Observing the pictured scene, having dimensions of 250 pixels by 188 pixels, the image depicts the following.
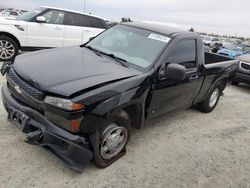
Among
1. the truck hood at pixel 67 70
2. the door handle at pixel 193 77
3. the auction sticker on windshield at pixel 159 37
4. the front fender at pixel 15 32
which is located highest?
the auction sticker on windshield at pixel 159 37

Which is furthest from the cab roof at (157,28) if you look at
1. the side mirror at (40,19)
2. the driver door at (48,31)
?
the driver door at (48,31)

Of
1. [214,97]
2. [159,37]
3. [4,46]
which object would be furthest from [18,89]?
[4,46]

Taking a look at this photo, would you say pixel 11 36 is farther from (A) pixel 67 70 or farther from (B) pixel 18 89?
(A) pixel 67 70

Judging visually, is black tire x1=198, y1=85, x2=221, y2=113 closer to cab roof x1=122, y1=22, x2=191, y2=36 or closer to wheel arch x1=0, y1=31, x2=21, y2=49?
cab roof x1=122, y1=22, x2=191, y2=36

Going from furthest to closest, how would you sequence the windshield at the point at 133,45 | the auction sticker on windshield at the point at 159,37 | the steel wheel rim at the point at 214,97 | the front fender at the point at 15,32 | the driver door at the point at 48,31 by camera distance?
the driver door at the point at 48,31 → the front fender at the point at 15,32 → the steel wheel rim at the point at 214,97 → the auction sticker on windshield at the point at 159,37 → the windshield at the point at 133,45

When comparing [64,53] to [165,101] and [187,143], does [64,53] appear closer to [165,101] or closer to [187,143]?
[165,101]

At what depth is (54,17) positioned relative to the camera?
8477 millimetres

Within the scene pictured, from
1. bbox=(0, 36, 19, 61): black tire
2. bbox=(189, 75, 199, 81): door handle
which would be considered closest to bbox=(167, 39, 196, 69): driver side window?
bbox=(189, 75, 199, 81): door handle

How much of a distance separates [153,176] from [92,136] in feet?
3.32

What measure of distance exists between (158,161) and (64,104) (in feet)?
5.60

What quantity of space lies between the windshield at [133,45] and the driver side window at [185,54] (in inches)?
8.5

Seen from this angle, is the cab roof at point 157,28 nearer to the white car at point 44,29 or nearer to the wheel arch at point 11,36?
the white car at point 44,29

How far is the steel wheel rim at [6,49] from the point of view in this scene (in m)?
7.65

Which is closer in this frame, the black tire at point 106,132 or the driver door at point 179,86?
the black tire at point 106,132
